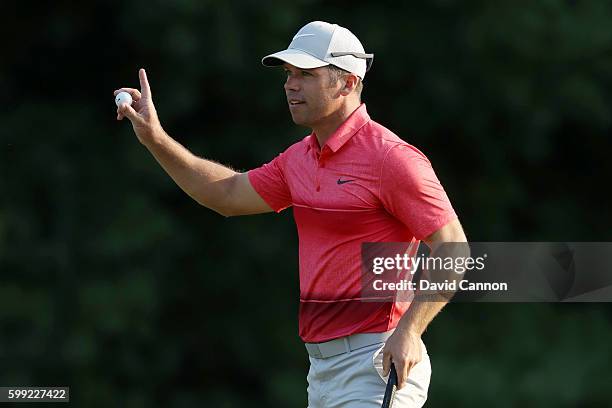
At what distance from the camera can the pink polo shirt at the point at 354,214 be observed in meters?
4.02

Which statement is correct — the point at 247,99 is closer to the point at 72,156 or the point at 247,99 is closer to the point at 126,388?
the point at 72,156

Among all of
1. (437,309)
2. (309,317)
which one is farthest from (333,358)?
(437,309)

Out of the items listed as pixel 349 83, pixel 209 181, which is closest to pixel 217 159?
pixel 209 181

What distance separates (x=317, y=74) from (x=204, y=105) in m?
6.39

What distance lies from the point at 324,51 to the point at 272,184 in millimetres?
551

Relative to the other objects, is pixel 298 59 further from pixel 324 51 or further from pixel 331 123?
pixel 331 123

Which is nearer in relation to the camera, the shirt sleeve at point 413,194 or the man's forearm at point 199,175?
the shirt sleeve at point 413,194

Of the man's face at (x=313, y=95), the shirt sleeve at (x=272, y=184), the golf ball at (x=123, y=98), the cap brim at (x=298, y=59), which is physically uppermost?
the cap brim at (x=298, y=59)

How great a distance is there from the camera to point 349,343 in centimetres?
416

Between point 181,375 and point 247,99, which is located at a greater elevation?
point 247,99

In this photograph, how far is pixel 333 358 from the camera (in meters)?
4.20

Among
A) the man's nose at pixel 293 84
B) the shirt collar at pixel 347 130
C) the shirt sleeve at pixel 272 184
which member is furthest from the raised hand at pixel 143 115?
the shirt collar at pixel 347 130

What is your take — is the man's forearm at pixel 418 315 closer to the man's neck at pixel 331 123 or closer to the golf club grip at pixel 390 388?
the golf club grip at pixel 390 388

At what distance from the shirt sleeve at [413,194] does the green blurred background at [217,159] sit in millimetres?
6031
